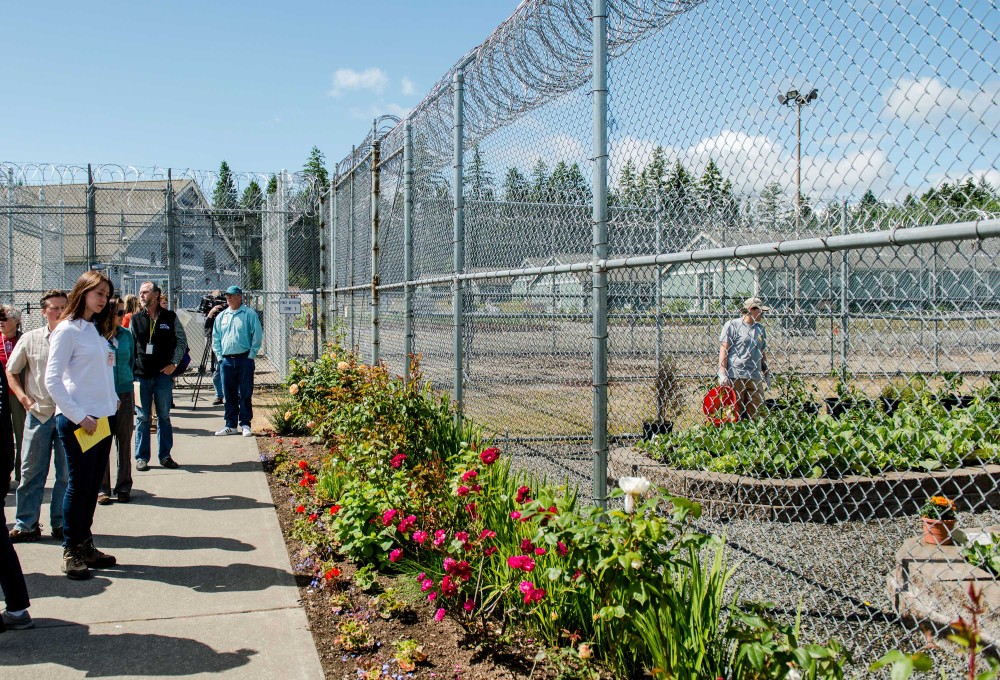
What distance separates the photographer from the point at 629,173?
391 cm

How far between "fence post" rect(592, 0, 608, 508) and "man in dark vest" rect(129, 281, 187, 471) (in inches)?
207

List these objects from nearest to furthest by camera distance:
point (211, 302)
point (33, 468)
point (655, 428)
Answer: point (33, 468) < point (655, 428) < point (211, 302)

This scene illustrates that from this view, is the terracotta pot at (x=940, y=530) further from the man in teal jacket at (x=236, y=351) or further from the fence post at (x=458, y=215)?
the man in teal jacket at (x=236, y=351)

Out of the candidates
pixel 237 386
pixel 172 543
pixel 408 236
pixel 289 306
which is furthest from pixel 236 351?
pixel 172 543

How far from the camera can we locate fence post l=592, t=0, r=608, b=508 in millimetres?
3762

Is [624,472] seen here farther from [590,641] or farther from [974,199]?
[974,199]

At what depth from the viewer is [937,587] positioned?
411cm

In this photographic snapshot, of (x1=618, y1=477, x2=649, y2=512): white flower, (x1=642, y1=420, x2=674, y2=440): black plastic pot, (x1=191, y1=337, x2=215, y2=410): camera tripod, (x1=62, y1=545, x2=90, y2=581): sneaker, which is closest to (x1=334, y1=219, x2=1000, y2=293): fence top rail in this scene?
(x1=618, y1=477, x2=649, y2=512): white flower

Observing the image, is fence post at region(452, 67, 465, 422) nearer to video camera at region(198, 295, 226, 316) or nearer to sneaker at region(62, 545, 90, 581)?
sneaker at region(62, 545, 90, 581)

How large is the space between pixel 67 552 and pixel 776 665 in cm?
420

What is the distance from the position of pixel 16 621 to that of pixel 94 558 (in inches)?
37.9

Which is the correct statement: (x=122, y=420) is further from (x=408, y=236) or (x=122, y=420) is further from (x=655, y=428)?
(x=655, y=428)

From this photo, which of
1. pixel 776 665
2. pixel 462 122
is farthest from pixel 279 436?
pixel 776 665

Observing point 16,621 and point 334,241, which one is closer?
point 16,621
